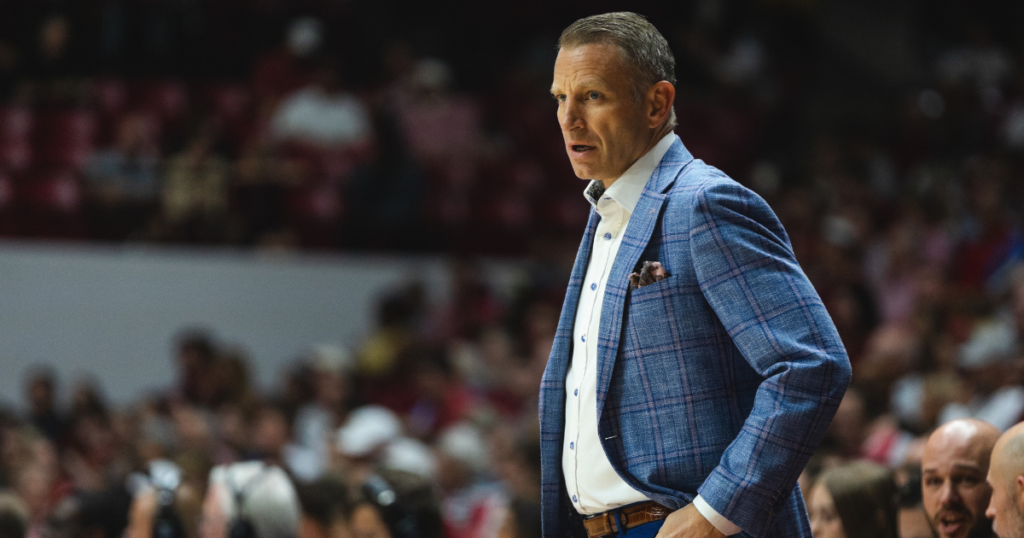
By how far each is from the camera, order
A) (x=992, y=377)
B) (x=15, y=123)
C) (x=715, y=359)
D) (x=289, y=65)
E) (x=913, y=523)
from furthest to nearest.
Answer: (x=289, y=65)
(x=15, y=123)
(x=992, y=377)
(x=913, y=523)
(x=715, y=359)

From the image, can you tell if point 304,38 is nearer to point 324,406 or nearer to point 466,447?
point 324,406

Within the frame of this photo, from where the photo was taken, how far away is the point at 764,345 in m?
1.85

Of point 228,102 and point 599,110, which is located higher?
point 228,102

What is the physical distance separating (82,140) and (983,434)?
25.2 feet

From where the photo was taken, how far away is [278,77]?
9688 mm

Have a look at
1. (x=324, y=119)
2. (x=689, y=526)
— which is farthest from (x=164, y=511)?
(x=324, y=119)

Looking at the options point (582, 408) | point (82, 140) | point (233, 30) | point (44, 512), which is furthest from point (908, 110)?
point (582, 408)

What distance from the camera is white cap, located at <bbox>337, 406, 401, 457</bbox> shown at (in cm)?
610

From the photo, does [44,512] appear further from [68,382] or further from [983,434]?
[983,434]

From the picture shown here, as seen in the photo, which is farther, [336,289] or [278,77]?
[278,77]

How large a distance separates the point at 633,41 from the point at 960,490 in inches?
53.0

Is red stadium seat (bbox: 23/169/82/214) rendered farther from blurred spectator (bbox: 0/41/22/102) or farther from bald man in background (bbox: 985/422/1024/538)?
bald man in background (bbox: 985/422/1024/538)

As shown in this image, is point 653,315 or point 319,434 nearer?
point 653,315

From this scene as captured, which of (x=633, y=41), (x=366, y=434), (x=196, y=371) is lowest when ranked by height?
(x=366, y=434)
